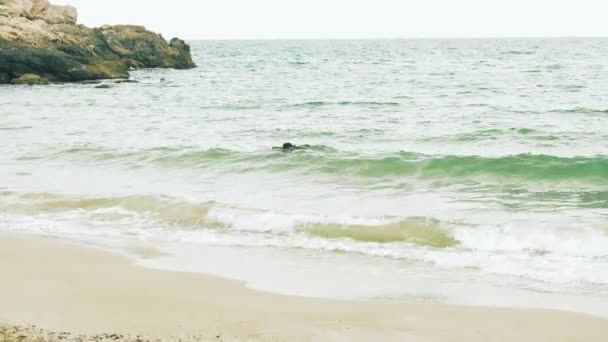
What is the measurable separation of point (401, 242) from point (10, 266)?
4.47 meters

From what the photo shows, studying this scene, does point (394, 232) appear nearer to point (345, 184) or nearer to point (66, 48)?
point (345, 184)

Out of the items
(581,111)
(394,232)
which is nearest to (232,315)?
(394,232)

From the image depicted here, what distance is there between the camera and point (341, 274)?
740 cm

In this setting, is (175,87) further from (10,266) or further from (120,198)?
(10,266)

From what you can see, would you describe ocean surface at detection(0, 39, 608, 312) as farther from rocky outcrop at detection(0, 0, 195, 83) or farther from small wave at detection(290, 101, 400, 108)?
rocky outcrop at detection(0, 0, 195, 83)

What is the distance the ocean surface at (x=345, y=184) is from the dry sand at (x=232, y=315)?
795 mm

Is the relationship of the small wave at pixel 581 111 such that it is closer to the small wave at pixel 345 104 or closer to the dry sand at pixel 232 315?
the small wave at pixel 345 104

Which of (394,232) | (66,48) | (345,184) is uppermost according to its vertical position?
(66,48)

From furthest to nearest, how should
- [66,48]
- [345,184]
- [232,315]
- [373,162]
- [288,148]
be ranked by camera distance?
1. [66,48]
2. [288,148]
3. [373,162]
4. [345,184]
5. [232,315]

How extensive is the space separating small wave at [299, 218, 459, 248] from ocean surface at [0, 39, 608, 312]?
0.09 feet

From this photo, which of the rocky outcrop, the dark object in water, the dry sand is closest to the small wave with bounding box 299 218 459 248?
the dry sand

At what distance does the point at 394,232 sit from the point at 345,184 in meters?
4.06

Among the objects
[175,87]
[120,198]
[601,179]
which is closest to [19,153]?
[120,198]

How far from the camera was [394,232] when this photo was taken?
926 centimetres
